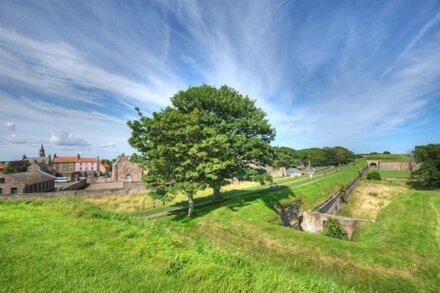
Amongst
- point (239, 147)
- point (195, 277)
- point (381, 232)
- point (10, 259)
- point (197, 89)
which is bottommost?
point (381, 232)

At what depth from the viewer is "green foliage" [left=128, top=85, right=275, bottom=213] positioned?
20000 millimetres

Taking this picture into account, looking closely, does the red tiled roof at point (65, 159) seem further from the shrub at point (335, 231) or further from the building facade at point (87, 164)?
the shrub at point (335, 231)

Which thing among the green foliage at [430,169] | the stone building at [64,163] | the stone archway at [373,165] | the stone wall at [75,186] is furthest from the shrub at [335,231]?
the stone building at [64,163]

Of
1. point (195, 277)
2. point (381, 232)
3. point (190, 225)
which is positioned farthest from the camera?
point (190, 225)

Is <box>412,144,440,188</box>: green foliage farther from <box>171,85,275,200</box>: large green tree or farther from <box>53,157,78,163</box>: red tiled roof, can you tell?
<box>53,157,78,163</box>: red tiled roof

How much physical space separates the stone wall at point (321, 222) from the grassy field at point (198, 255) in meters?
2.31

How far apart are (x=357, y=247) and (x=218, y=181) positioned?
11.8 metres

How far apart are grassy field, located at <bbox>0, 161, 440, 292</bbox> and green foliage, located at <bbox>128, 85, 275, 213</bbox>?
11.5 ft

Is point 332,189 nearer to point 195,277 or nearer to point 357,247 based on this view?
point 357,247

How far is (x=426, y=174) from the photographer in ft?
138

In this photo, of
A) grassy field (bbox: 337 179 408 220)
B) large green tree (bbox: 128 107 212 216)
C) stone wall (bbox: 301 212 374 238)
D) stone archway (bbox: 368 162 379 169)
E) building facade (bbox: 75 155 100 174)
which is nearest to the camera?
large green tree (bbox: 128 107 212 216)

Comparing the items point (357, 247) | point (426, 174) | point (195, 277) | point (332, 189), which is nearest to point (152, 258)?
point (195, 277)

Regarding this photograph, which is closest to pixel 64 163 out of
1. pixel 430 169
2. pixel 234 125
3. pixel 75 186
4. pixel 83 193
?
pixel 75 186

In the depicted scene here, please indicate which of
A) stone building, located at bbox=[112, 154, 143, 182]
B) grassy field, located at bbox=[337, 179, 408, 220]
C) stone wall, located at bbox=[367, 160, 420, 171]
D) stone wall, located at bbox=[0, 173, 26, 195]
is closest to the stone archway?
stone wall, located at bbox=[367, 160, 420, 171]
